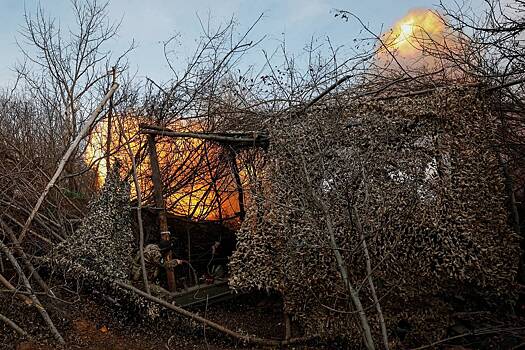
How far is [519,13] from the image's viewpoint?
4785 millimetres

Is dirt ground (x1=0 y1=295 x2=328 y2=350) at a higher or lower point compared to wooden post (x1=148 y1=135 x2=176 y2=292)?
lower

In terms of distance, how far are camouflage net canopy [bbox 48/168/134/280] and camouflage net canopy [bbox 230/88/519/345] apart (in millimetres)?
1544

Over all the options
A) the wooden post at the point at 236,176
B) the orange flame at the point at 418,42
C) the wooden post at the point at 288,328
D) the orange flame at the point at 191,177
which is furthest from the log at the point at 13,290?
the orange flame at the point at 418,42

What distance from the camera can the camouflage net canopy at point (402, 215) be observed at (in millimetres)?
4590

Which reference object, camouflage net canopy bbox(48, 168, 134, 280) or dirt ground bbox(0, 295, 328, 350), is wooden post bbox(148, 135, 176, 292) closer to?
camouflage net canopy bbox(48, 168, 134, 280)

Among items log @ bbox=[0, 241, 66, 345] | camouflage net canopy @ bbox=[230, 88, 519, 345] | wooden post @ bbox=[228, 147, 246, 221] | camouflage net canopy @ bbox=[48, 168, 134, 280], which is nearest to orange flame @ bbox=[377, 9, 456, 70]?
camouflage net canopy @ bbox=[230, 88, 519, 345]

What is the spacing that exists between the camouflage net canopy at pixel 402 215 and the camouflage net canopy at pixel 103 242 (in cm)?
154

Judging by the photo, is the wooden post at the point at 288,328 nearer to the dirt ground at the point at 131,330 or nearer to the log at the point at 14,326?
the dirt ground at the point at 131,330

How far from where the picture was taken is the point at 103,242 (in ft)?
17.6

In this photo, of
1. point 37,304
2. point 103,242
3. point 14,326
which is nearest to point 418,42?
point 103,242

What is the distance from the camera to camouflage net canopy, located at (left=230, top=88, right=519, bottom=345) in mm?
4590

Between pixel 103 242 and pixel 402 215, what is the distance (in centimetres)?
323

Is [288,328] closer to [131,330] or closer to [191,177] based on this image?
[131,330]

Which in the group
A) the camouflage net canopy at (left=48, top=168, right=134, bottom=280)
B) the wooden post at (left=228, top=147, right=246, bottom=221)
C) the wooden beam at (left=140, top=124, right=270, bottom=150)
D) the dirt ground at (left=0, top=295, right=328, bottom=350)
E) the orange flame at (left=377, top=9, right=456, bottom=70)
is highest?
the orange flame at (left=377, top=9, right=456, bottom=70)
